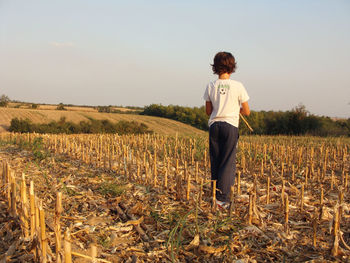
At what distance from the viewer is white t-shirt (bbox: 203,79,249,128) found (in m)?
4.04

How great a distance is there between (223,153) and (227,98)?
2.59 ft

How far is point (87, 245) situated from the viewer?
9.73 ft

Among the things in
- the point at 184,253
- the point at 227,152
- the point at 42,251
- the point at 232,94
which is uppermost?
the point at 232,94

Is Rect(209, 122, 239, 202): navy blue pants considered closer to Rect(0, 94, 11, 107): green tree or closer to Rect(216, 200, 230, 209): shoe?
Rect(216, 200, 230, 209): shoe

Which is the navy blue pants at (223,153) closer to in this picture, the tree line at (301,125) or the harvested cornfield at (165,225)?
the harvested cornfield at (165,225)

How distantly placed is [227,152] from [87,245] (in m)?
2.21

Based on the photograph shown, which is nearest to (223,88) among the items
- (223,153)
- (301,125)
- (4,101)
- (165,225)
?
(223,153)

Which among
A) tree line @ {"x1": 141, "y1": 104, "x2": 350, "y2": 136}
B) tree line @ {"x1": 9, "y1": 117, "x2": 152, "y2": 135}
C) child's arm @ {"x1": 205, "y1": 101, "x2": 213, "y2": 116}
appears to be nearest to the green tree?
tree line @ {"x1": 9, "y1": 117, "x2": 152, "y2": 135}

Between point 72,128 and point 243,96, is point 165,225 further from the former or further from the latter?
point 72,128

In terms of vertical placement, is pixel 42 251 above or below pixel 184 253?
above

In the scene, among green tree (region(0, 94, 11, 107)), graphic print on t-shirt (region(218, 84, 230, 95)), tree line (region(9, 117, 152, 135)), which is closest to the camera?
graphic print on t-shirt (region(218, 84, 230, 95))

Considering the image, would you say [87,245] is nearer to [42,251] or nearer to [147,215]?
[42,251]

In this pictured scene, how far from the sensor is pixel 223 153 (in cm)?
422

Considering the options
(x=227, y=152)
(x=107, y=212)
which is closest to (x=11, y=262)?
(x=107, y=212)
